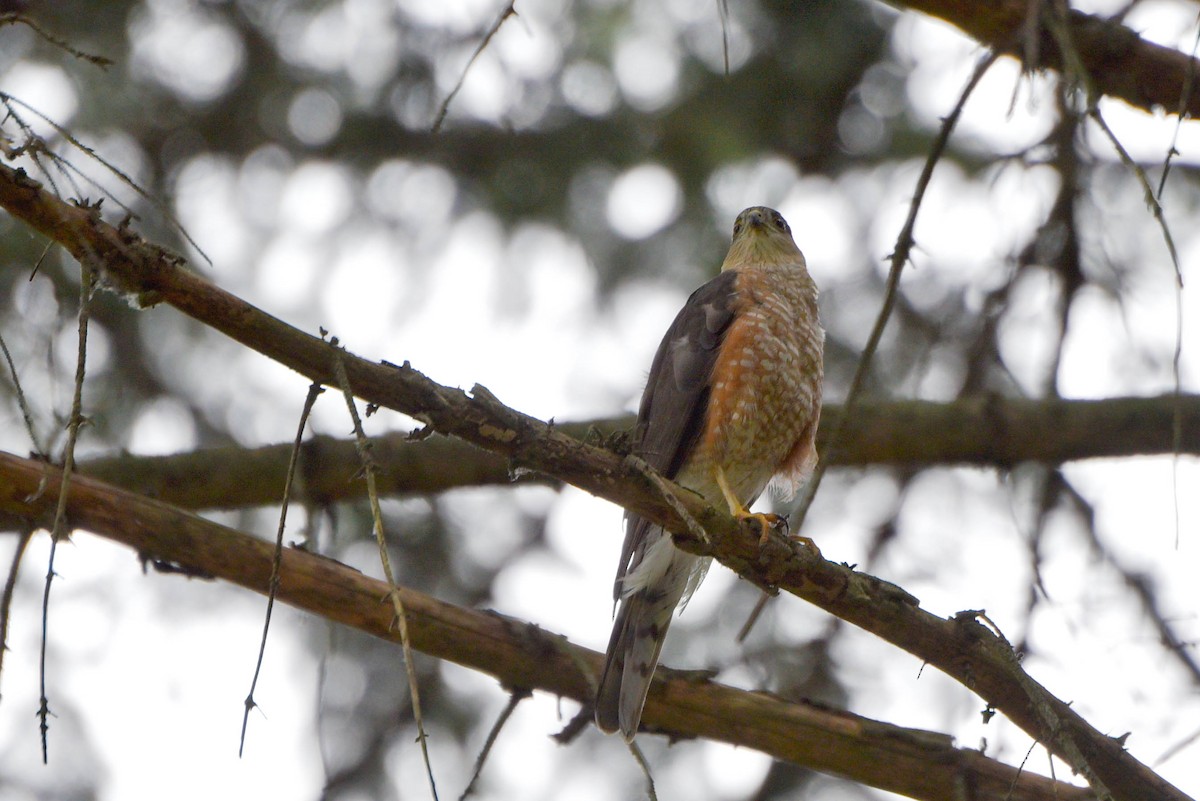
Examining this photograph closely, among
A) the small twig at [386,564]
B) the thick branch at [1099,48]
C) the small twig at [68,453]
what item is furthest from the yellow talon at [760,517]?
the small twig at [68,453]

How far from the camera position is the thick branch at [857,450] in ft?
15.1

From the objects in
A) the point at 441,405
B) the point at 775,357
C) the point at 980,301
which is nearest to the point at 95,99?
the point at 775,357

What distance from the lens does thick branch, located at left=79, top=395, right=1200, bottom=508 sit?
15.1 feet

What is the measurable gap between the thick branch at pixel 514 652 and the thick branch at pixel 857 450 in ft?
3.12

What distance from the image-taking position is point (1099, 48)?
362 centimetres

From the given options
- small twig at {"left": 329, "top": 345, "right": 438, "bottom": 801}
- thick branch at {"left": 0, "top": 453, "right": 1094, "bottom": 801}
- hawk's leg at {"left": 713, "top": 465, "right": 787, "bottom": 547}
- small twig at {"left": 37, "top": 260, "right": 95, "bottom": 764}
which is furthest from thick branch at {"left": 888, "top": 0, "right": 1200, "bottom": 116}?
small twig at {"left": 37, "top": 260, "right": 95, "bottom": 764}

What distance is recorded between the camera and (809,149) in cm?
617

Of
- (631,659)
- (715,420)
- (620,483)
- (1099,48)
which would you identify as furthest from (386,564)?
(1099,48)

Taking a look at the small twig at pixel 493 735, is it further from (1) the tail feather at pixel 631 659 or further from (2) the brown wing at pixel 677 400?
(2) the brown wing at pixel 677 400

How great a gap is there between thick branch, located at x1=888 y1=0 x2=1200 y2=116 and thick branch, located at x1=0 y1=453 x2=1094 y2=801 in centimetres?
223

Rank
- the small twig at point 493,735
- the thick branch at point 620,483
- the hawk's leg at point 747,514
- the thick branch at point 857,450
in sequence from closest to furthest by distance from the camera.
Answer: the thick branch at point 620,483 < the small twig at point 493,735 < the hawk's leg at point 747,514 < the thick branch at point 857,450

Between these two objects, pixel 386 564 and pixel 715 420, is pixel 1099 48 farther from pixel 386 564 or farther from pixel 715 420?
pixel 386 564

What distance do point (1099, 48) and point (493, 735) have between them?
2900 millimetres

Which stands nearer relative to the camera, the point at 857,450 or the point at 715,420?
the point at 715,420
